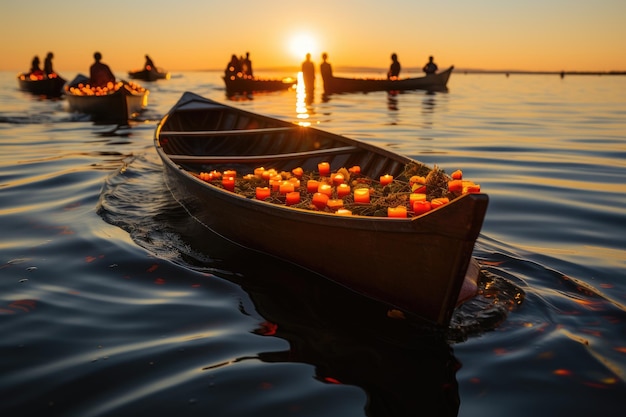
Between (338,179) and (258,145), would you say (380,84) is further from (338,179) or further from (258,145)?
(338,179)

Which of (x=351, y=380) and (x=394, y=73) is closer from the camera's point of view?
(x=351, y=380)

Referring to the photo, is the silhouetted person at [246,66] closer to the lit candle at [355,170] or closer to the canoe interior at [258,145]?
the canoe interior at [258,145]

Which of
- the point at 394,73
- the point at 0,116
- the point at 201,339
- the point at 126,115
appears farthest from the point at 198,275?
the point at 394,73

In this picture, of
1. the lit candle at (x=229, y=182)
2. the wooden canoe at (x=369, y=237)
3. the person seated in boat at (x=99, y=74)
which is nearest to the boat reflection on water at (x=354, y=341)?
the wooden canoe at (x=369, y=237)

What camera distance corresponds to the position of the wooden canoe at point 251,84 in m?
32.0

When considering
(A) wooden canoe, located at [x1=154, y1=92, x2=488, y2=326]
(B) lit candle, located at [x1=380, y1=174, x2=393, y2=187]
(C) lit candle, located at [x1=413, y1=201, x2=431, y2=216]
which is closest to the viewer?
(A) wooden canoe, located at [x1=154, y1=92, x2=488, y2=326]

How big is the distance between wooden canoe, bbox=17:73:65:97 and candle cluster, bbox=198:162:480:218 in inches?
1127

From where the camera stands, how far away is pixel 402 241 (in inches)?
130

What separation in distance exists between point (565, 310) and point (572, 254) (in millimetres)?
1435

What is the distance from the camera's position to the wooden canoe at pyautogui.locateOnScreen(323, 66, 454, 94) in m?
31.4

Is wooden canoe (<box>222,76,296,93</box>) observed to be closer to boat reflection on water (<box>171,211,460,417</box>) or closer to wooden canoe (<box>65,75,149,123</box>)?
wooden canoe (<box>65,75,149,123</box>)

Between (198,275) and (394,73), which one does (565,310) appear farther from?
(394,73)

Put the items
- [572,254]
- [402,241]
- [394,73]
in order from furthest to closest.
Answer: [394,73] → [572,254] → [402,241]

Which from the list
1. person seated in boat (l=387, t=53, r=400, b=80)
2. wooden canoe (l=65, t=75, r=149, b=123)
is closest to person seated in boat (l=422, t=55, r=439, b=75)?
person seated in boat (l=387, t=53, r=400, b=80)
